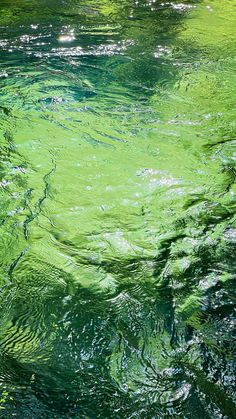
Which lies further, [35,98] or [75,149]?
[35,98]

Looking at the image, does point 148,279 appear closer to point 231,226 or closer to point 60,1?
point 231,226

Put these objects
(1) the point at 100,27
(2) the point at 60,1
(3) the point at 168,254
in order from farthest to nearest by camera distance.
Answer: (2) the point at 60,1, (1) the point at 100,27, (3) the point at 168,254

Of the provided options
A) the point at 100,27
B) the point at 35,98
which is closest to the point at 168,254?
the point at 35,98

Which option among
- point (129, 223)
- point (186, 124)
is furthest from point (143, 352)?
point (186, 124)

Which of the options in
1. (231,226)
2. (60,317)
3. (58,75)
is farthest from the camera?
(58,75)

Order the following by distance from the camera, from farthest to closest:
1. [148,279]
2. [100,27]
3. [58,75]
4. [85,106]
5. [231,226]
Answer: [100,27], [58,75], [85,106], [231,226], [148,279]

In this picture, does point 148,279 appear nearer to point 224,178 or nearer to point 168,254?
point 168,254
